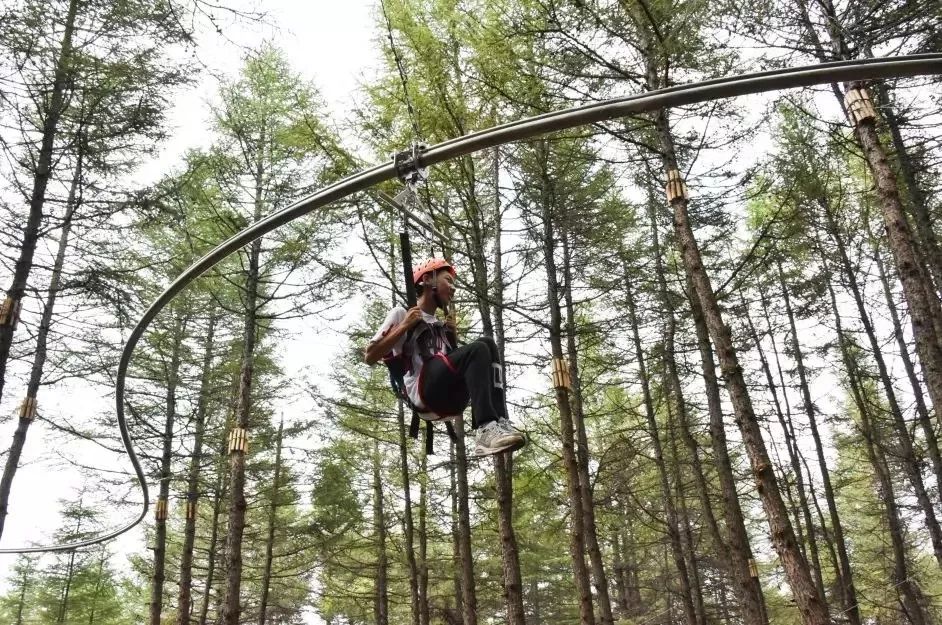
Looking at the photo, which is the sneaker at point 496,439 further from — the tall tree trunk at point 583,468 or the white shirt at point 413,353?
the tall tree trunk at point 583,468

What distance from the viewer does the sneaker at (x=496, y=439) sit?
12.3ft

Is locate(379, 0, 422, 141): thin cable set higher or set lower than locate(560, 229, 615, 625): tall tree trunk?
higher

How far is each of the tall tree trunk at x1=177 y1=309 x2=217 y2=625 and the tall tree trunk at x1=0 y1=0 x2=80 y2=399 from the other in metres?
6.38

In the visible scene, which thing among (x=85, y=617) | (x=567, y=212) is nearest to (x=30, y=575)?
(x=85, y=617)

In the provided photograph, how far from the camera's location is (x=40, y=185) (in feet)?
30.8

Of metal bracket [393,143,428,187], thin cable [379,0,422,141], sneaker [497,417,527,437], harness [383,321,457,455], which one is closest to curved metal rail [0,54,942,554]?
metal bracket [393,143,428,187]

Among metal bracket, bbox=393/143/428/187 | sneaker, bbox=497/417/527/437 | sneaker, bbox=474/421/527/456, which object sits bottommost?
sneaker, bbox=474/421/527/456

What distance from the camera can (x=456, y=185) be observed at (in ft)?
28.3

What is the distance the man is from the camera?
Result: 12.9 ft

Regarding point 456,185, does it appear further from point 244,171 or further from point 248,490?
point 248,490

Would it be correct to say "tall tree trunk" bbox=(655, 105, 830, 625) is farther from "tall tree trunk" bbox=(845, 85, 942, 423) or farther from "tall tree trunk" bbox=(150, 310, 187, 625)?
"tall tree trunk" bbox=(150, 310, 187, 625)

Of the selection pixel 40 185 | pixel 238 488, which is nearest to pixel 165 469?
pixel 238 488

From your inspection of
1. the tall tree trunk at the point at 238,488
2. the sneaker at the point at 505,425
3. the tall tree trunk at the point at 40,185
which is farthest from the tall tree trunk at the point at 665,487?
the tall tree trunk at the point at 40,185

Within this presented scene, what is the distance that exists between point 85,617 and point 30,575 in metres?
6.74
